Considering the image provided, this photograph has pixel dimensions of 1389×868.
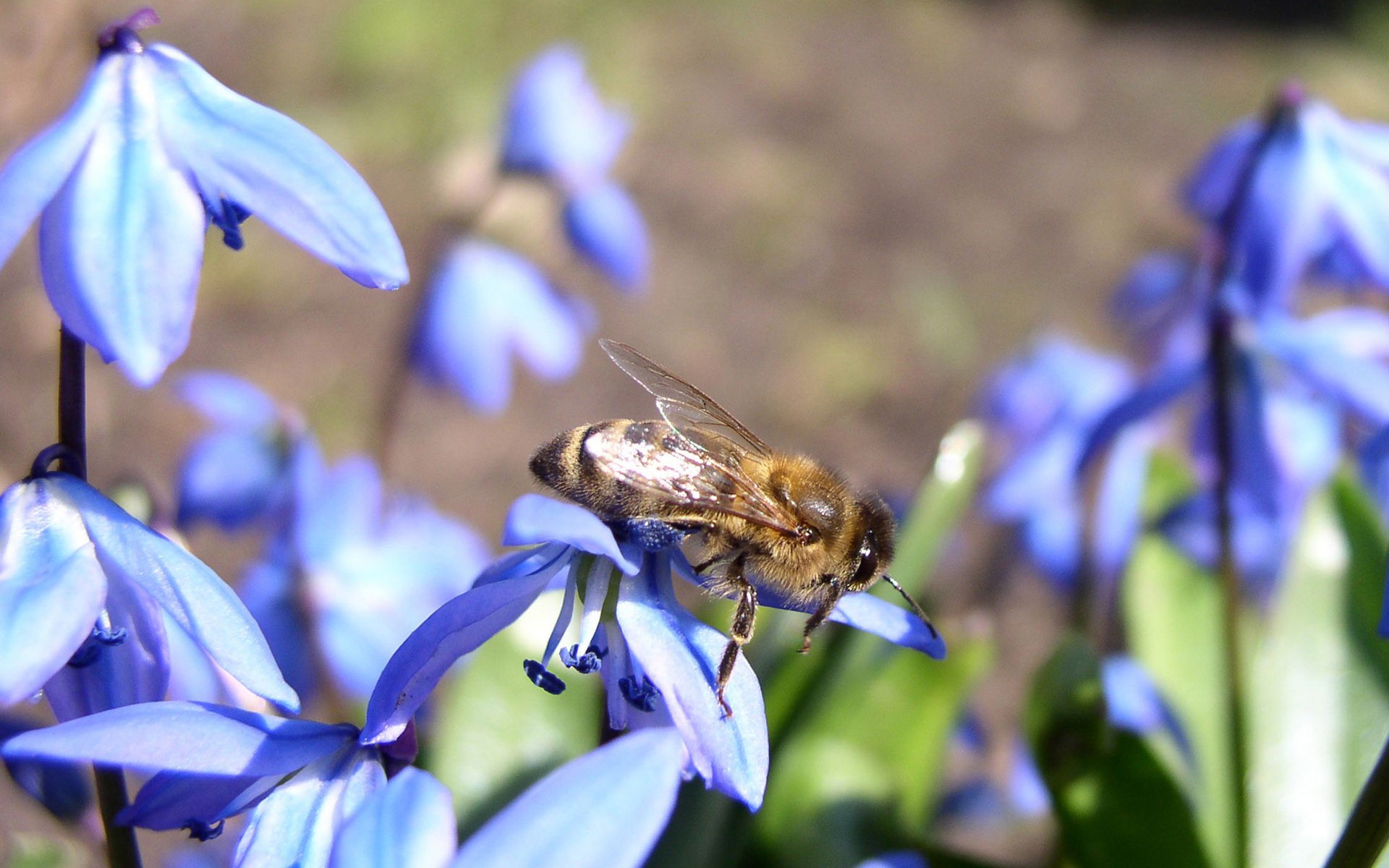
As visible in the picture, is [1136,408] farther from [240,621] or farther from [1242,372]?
[240,621]

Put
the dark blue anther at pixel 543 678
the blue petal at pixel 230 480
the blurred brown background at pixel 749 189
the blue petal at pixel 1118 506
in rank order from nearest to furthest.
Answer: the dark blue anther at pixel 543 678, the blue petal at pixel 230 480, the blue petal at pixel 1118 506, the blurred brown background at pixel 749 189

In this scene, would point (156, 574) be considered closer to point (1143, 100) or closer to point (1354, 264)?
point (1354, 264)

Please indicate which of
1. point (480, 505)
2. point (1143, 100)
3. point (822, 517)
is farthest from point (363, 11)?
point (822, 517)

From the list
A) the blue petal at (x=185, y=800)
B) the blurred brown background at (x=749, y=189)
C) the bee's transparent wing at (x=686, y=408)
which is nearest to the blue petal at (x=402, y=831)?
the blue petal at (x=185, y=800)

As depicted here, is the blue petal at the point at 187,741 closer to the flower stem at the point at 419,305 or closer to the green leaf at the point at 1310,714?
the green leaf at the point at 1310,714

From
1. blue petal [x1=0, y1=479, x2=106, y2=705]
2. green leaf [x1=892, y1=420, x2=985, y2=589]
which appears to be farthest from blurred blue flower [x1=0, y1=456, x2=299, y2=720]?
green leaf [x1=892, y1=420, x2=985, y2=589]

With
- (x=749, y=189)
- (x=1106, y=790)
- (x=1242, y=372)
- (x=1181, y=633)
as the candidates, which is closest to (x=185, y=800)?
(x=1106, y=790)

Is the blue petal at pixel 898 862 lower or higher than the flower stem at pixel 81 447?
lower
